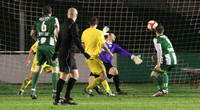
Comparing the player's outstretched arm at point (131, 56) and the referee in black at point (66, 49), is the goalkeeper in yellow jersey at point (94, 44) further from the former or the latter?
the referee in black at point (66, 49)

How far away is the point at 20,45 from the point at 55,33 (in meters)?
10.2

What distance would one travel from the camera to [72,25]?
276 inches

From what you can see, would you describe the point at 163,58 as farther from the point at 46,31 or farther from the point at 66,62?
the point at 66,62

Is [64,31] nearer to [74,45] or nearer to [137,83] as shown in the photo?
[74,45]

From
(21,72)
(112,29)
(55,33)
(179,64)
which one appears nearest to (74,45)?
(55,33)

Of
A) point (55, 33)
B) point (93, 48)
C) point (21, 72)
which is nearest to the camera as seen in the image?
point (55, 33)

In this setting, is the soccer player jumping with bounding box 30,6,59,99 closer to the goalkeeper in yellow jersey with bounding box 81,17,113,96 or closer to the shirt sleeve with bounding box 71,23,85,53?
the goalkeeper in yellow jersey with bounding box 81,17,113,96

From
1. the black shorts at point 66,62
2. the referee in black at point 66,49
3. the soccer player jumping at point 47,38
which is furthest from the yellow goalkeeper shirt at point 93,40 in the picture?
the black shorts at point 66,62

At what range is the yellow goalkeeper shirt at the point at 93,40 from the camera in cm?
879

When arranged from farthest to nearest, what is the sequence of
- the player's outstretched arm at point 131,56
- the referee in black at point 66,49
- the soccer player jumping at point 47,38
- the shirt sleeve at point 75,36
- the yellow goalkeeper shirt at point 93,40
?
the player's outstretched arm at point 131,56, the yellow goalkeeper shirt at point 93,40, the soccer player jumping at point 47,38, the referee in black at point 66,49, the shirt sleeve at point 75,36

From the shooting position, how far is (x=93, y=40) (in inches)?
347

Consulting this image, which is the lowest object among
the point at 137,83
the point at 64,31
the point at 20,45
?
the point at 137,83

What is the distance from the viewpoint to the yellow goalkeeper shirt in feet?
28.8

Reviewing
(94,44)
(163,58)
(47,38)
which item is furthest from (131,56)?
(47,38)
